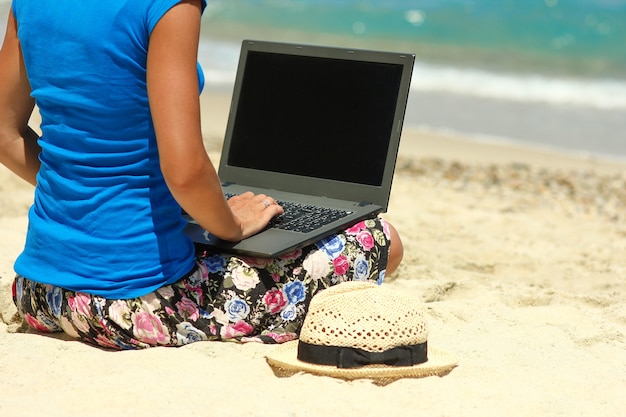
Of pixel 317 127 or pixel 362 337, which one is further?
pixel 317 127

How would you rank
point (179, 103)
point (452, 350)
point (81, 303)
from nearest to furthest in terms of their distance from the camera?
point (179, 103) → point (81, 303) → point (452, 350)

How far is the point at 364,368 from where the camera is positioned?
251 cm

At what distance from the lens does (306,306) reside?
2785mm

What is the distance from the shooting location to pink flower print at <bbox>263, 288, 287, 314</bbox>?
8.92 feet

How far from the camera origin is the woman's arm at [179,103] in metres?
2.23

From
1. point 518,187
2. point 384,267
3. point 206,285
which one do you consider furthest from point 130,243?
point 518,187

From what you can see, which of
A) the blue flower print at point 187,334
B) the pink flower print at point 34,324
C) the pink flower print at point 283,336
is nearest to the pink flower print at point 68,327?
the pink flower print at point 34,324

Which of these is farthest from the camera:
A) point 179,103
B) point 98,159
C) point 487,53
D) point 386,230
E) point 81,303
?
point 487,53

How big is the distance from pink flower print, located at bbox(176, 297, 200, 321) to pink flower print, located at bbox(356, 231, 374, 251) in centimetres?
58

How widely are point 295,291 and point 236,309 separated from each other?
19 cm

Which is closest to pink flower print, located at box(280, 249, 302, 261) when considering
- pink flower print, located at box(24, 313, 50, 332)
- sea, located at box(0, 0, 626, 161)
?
pink flower print, located at box(24, 313, 50, 332)

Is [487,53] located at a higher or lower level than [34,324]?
higher

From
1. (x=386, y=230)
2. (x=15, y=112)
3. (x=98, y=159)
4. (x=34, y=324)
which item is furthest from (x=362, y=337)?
(x=15, y=112)

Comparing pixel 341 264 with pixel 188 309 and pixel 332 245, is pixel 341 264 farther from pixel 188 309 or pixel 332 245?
pixel 188 309
